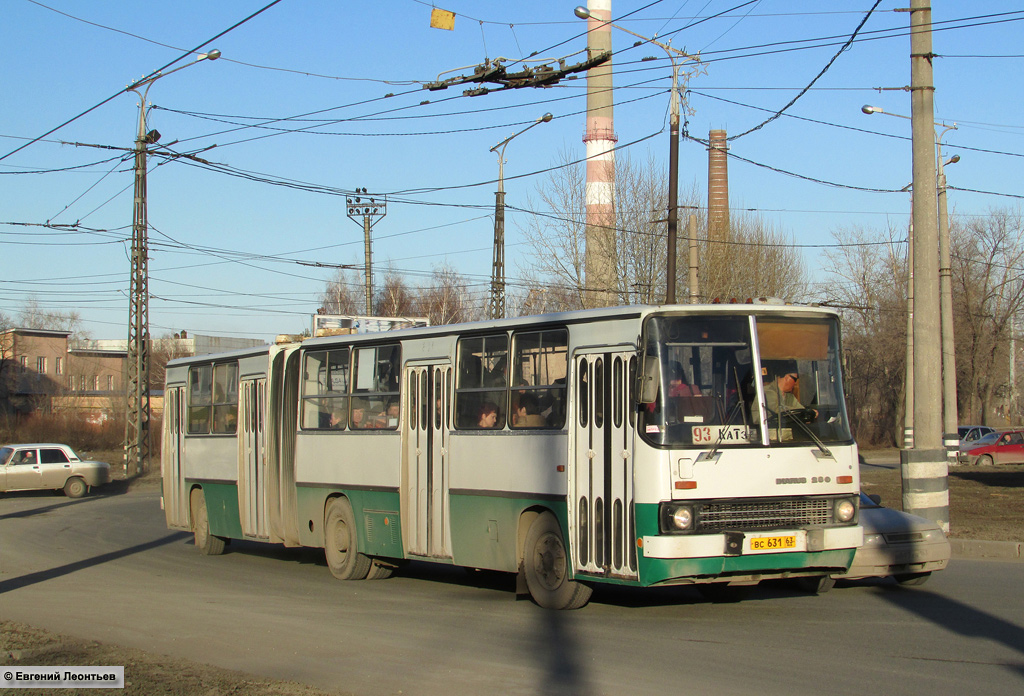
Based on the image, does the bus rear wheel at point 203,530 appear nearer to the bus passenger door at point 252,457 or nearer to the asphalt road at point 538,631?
the bus passenger door at point 252,457

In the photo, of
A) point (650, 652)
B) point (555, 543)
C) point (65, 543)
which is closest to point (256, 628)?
point (555, 543)

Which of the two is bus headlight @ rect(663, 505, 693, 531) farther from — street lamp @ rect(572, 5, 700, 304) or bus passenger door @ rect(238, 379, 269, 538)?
street lamp @ rect(572, 5, 700, 304)

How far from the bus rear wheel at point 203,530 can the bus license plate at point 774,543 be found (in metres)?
10.5

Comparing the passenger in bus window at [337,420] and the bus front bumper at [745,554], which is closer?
the bus front bumper at [745,554]

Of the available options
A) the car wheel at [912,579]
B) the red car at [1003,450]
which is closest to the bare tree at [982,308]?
the red car at [1003,450]

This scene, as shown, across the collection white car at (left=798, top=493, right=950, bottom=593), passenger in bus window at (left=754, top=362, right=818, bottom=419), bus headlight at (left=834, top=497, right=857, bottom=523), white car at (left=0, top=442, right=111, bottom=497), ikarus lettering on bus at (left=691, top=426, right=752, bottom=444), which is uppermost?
passenger in bus window at (left=754, top=362, right=818, bottom=419)

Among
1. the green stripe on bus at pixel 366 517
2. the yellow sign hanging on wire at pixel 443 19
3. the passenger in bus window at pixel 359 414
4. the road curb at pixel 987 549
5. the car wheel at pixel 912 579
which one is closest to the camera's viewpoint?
the car wheel at pixel 912 579

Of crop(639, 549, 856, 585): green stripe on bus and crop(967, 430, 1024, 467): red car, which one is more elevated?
crop(639, 549, 856, 585): green stripe on bus

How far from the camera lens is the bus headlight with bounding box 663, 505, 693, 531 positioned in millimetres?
8789

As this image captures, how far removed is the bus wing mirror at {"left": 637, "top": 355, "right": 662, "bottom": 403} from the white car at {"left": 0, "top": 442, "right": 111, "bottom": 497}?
1049 inches

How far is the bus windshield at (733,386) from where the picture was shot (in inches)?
355

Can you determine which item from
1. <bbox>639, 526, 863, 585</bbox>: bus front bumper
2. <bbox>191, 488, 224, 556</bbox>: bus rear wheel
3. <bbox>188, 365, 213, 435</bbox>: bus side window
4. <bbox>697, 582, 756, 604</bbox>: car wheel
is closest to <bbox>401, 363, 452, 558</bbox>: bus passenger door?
<bbox>697, 582, 756, 604</bbox>: car wheel

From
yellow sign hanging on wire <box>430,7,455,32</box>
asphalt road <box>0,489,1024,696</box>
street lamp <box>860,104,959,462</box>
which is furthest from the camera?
street lamp <box>860,104,959,462</box>

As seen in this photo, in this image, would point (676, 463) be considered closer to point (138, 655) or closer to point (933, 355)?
point (138, 655)
